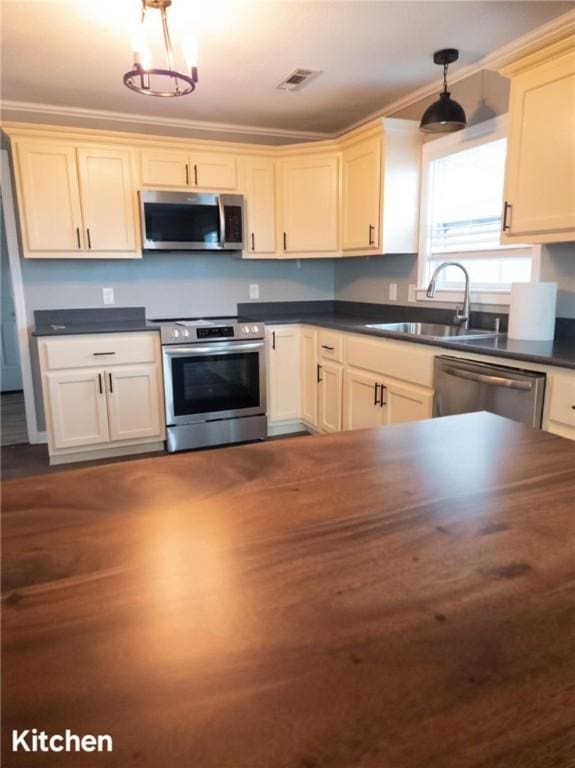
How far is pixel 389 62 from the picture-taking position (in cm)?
278

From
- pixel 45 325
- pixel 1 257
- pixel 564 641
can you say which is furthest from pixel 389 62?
pixel 1 257

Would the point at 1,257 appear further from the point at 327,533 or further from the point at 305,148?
the point at 327,533

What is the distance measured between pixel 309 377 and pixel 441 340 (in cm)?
147

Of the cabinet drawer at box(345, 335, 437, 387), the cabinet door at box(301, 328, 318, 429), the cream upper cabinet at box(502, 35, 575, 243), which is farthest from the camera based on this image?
the cabinet door at box(301, 328, 318, 429)

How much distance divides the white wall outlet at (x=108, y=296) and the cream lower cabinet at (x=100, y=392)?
626 mm

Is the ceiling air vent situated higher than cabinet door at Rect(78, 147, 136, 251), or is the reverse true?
the ceiling air vent

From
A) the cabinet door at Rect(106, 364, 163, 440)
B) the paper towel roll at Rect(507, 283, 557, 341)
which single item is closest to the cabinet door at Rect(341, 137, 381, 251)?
the paper towel roll at Rect(507, 283, 557, 341)

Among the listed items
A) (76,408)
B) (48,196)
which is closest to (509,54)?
(48,196)

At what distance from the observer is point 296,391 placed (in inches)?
151

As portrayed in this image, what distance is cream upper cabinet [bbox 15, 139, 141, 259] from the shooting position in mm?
3217

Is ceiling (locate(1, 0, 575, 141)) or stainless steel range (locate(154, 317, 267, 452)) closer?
ceiling (locate(1, 0, 575, 141))

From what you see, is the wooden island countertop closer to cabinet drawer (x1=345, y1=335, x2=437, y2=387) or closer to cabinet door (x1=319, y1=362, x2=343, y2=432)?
cabinet drawer (x1=345, y1=335, x2=437, y2=387)

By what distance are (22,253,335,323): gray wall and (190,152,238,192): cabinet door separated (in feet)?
1.89

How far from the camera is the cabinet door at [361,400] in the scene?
300cm
